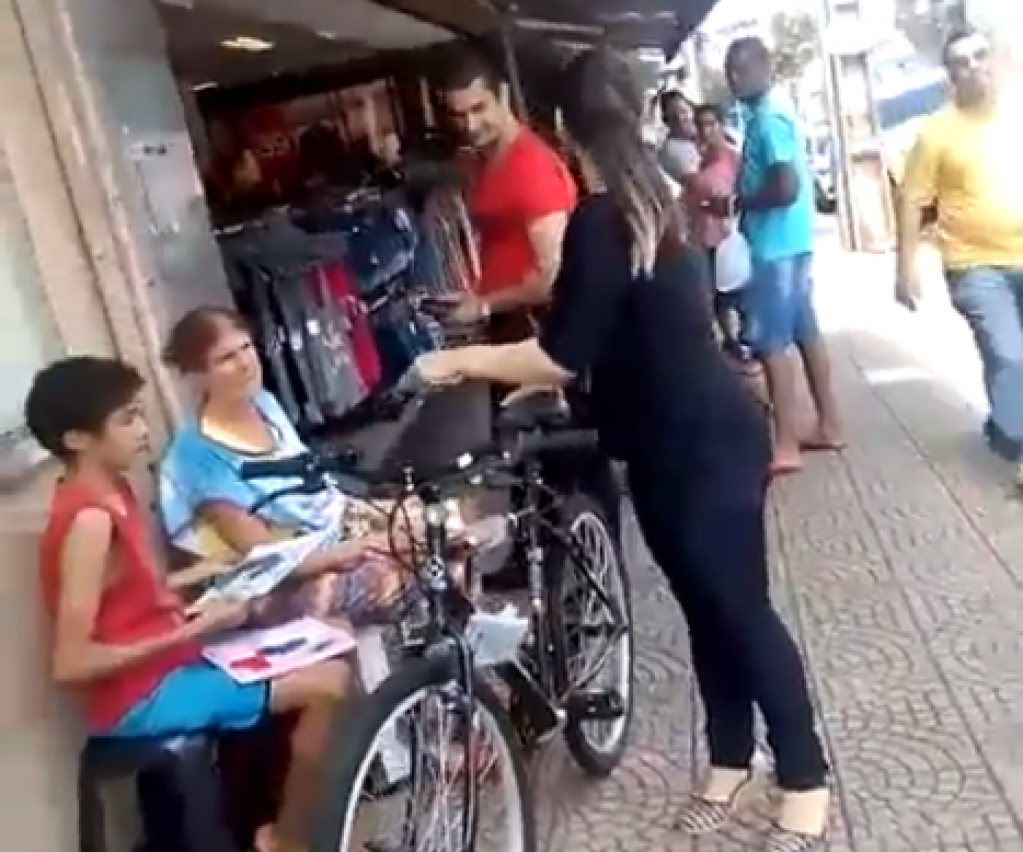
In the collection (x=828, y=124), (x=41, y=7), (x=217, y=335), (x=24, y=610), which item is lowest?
(x=828, y=124)

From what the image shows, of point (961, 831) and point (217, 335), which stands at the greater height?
point (217, 335)

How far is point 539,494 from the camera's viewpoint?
414 centimetres

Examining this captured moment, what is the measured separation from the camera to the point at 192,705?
10.7ft

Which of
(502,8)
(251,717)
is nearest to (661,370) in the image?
(251,717)

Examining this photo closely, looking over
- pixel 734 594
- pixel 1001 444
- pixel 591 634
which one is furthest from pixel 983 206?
pixel 734 594

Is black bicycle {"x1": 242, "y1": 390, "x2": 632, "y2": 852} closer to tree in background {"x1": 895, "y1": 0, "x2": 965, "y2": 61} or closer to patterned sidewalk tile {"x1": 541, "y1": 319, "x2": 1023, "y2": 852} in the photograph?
patterned sidewalk tile {"x1": 541, "y1": 319, "x2": 1023, "y2": 852}

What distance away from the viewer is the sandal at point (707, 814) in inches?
157

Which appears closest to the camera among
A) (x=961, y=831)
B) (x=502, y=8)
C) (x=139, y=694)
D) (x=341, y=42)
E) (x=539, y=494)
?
(x=139, y=694)

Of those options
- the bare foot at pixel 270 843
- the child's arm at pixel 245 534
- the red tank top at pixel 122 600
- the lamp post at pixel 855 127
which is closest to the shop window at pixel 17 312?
the child's arm at pixel 245 534

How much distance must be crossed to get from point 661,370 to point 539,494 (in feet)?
2.23

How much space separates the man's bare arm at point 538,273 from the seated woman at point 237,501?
946 millimetres

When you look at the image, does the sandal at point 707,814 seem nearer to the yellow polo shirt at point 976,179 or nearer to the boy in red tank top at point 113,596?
the boy in red tank top at point 113,596

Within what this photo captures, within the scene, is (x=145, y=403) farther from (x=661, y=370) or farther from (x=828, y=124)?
(x=828, y=124)

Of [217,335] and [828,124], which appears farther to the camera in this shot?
[828,124]
